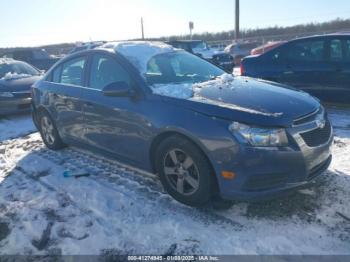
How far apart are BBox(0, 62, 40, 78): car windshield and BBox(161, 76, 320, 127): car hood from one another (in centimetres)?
699

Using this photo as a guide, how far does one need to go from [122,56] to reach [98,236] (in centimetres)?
211

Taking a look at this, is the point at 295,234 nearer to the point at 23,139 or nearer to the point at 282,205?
the point at 282,205

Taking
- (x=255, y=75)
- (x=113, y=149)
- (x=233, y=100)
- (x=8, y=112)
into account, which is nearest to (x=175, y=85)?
(x=233, y=100)

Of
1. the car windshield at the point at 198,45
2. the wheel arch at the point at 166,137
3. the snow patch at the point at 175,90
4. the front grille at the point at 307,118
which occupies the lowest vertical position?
the wheel arch at the point at 166,137

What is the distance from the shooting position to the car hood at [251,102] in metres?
3.09

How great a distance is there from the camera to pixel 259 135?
3.02 meters

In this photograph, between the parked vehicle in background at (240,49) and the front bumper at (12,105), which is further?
the parked vehicle in background at (240,49)

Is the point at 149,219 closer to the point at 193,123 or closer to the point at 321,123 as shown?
the point at 193,123

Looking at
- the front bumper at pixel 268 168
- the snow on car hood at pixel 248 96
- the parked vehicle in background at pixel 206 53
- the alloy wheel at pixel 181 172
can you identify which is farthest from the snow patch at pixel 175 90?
the parked vehicle in background at pixel 206 53

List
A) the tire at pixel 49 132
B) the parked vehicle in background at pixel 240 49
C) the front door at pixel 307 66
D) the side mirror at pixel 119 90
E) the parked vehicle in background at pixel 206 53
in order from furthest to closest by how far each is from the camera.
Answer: the parked vehicle in background at pixel 240 49
the parked vehicle in background at pixel 206 53
the front door at pixel 307 66
the tire at pixel 49 132
the side mirror at pixel 119 90

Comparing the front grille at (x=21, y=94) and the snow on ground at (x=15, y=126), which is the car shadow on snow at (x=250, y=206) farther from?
the front grille at (x=21, y=94)

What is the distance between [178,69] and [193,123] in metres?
1.35

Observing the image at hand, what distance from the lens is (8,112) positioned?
8.12 m

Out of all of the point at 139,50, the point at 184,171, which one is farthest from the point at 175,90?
the point at 139,50
